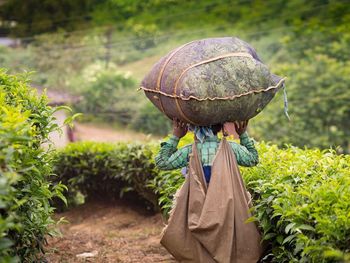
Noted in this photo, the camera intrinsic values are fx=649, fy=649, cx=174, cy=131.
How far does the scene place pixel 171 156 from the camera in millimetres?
5000

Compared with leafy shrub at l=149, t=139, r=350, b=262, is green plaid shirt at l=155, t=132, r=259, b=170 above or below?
above

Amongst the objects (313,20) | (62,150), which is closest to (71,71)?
(313,20)

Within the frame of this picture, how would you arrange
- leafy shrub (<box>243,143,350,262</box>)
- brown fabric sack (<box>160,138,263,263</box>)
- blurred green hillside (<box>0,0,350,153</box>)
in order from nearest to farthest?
leafy shrub (<box>243,143,350,262</box>) → brown fabric sack (<box>160,138,263,263</box>) → blurred green hillside (<box>0,0,350,153</box>)

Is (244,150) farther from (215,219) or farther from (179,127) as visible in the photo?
(215,219)

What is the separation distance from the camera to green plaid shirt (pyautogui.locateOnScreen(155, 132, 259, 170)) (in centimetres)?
489

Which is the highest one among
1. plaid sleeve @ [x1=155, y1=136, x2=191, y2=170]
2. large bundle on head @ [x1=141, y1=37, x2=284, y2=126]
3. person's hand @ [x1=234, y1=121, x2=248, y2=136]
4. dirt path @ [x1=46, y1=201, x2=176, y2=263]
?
large bundle on head @ [x1=141, y1=37, x2=284, y2=126]

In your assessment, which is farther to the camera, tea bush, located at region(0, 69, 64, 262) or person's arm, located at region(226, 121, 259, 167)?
person's arm, located at region(226, 121, 259, 167)

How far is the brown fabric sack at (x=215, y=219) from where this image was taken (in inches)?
182

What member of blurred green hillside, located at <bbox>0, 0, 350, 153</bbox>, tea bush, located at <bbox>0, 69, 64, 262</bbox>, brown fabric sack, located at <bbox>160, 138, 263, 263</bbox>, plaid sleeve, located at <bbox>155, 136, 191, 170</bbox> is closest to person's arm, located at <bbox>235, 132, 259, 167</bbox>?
brown fabric sack, located at <bbox>160, 138, 263, 263</bbox>

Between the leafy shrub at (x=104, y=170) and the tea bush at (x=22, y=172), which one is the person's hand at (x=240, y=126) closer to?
the tea bush at (x=22, y=172)

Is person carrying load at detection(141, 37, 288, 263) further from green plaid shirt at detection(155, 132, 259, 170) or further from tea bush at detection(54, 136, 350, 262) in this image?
tea bush at detection(54, 136, 350, 262)

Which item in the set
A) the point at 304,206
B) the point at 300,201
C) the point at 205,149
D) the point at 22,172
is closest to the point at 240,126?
the point at 205,149

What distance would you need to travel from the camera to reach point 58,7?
2966 cm

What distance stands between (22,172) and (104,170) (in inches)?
168
